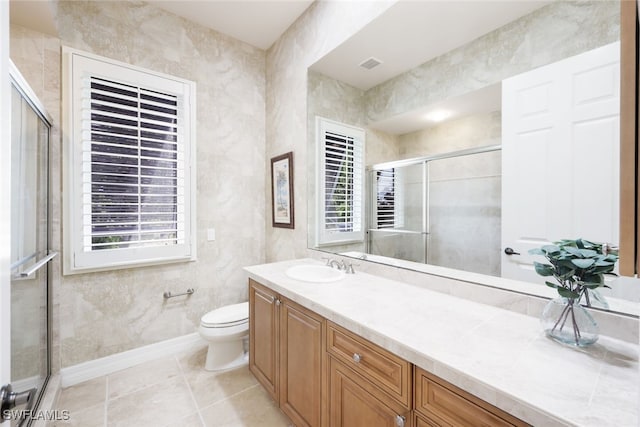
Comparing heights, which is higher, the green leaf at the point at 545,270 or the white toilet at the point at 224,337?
the green leaf at the point at 545,270

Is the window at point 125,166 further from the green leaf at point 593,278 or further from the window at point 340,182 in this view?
the green leaf at point 593,278

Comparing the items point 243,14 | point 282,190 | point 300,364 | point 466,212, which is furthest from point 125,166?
point 466,212

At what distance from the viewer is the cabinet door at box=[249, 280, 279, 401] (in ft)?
5.64

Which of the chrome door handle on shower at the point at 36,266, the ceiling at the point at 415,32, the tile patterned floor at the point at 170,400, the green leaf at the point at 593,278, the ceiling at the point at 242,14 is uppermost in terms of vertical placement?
the ceiling at the point at 242,14

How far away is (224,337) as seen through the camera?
2152mm

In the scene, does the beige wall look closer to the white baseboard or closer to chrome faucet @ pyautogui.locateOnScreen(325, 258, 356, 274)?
the white baseboard

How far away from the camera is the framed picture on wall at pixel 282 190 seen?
8.75 ft

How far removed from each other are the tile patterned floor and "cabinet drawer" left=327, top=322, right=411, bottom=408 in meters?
0.86

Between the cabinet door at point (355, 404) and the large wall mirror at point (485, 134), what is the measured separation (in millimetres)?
751

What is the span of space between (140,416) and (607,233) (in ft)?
8.63

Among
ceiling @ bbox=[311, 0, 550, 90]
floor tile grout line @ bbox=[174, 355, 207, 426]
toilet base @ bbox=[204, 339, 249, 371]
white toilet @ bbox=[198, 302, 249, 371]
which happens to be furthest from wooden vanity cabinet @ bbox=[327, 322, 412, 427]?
ceiling @ bbox=[311, 0, 550, 90]

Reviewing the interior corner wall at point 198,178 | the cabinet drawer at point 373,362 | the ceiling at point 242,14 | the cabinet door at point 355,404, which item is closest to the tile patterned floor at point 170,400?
the interior corner wall at point 198,178

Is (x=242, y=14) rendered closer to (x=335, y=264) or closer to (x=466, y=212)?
(x=335, y=264)

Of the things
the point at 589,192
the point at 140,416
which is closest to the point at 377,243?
the point at 589,192
